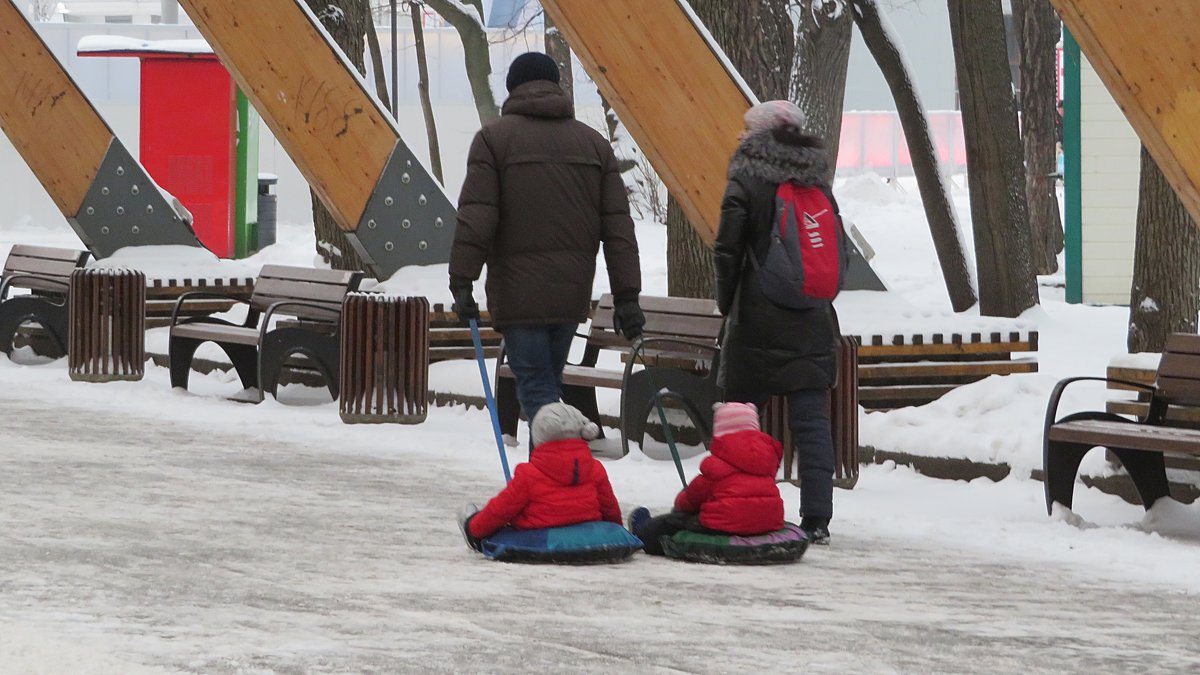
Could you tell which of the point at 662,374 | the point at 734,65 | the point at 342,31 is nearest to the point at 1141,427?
the point at 662,374

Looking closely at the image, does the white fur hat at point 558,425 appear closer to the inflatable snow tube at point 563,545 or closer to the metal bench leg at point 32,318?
the inflatable snow tube at point 563,545

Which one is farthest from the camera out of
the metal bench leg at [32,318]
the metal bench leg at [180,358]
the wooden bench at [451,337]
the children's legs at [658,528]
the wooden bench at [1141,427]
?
the metal bench leg at [32,318]

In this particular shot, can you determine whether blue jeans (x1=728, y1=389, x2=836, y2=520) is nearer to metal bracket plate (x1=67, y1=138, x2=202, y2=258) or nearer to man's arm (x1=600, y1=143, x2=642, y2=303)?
man's arm (x1=600, y1=143, x2=642, y2=303)

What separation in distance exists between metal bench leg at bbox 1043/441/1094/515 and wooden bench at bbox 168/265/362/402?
18.0 feet

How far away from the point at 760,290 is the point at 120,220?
10.9 meters

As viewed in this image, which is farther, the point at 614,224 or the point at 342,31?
the point at 342,31

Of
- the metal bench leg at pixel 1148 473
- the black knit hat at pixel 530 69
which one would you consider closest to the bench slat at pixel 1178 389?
the metal bench leg at pixel 1148 473

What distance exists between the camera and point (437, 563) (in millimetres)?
7297

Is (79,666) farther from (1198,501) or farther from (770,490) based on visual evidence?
(1198,501)

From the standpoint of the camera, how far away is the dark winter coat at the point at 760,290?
789 centimetres

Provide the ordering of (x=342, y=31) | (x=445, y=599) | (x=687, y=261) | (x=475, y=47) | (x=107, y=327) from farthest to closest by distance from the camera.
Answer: (x=475, y=47) → (x=342, y=31) → (x=107, y=327) → (x=687, y=261) → (x=445, y=599)

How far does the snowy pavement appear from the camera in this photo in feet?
18.6

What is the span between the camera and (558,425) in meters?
7.25

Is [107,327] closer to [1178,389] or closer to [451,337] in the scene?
[451,337]
